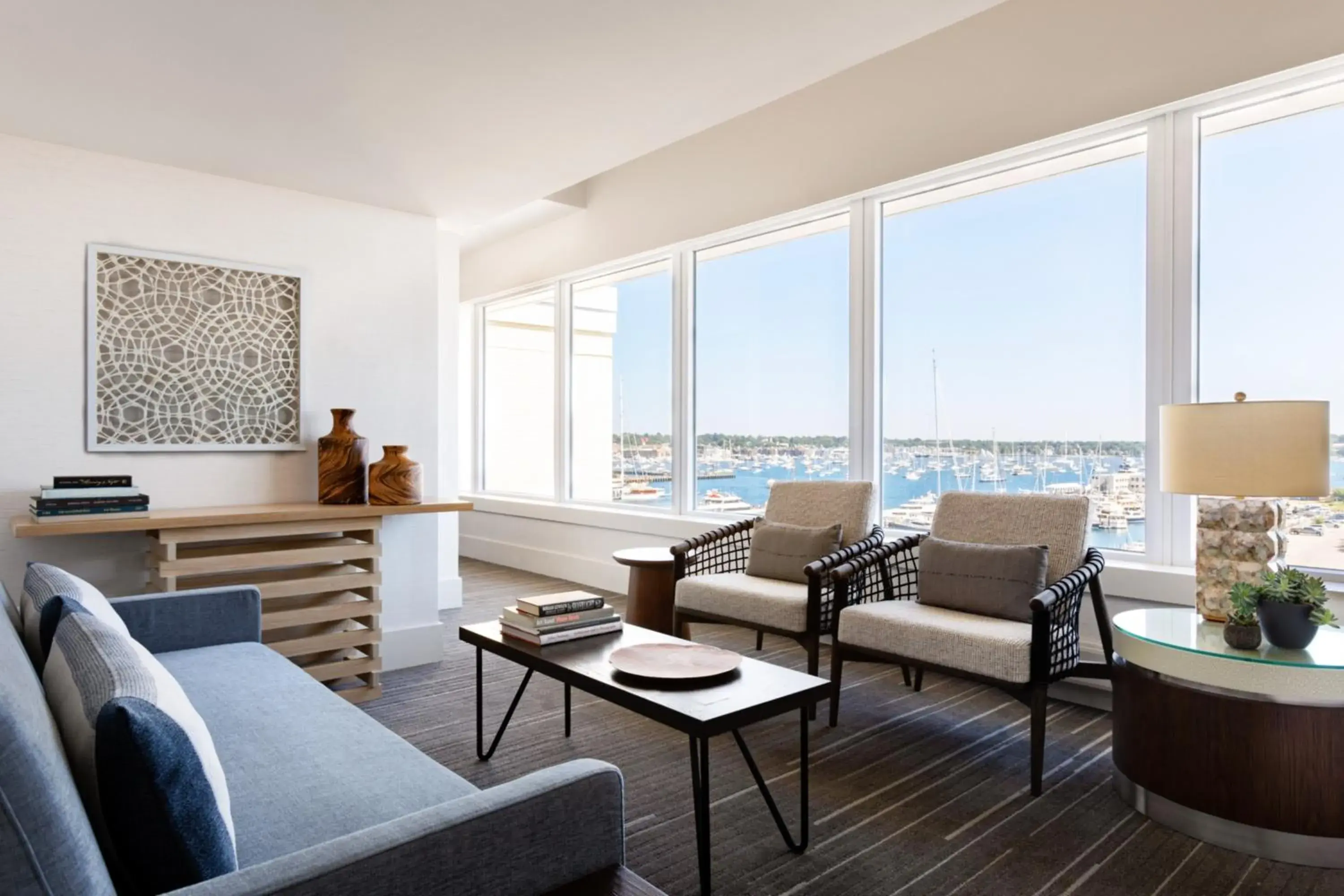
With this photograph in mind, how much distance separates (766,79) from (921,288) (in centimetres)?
185

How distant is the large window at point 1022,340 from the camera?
3514 mm

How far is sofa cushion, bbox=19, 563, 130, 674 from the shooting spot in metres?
1.82

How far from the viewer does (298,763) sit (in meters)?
1.69

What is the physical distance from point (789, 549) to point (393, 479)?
185 cm

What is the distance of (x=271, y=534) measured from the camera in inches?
131

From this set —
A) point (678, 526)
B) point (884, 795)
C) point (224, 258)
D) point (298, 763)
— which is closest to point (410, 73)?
point (224, 258)

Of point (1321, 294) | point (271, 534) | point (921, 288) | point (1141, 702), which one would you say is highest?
point (921, 288)

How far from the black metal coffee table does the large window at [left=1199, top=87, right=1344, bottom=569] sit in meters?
2.20

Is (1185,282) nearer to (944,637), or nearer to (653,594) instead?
(944,637)

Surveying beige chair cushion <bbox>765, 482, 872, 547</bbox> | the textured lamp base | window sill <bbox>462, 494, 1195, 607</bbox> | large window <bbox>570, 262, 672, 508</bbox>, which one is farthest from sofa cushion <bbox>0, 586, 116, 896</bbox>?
large window <bbox>570, 262, 672, 508</bbox>

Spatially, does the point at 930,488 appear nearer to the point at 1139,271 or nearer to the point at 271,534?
the point at 1139,271

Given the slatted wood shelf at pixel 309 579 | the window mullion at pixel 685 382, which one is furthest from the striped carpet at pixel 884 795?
the window mullion at pixel 685 382

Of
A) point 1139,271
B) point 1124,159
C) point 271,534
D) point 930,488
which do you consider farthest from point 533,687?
point 1124,159

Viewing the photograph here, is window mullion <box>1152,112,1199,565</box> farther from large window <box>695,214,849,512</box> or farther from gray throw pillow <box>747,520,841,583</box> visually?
large window <box>695,214,849,512</box>
